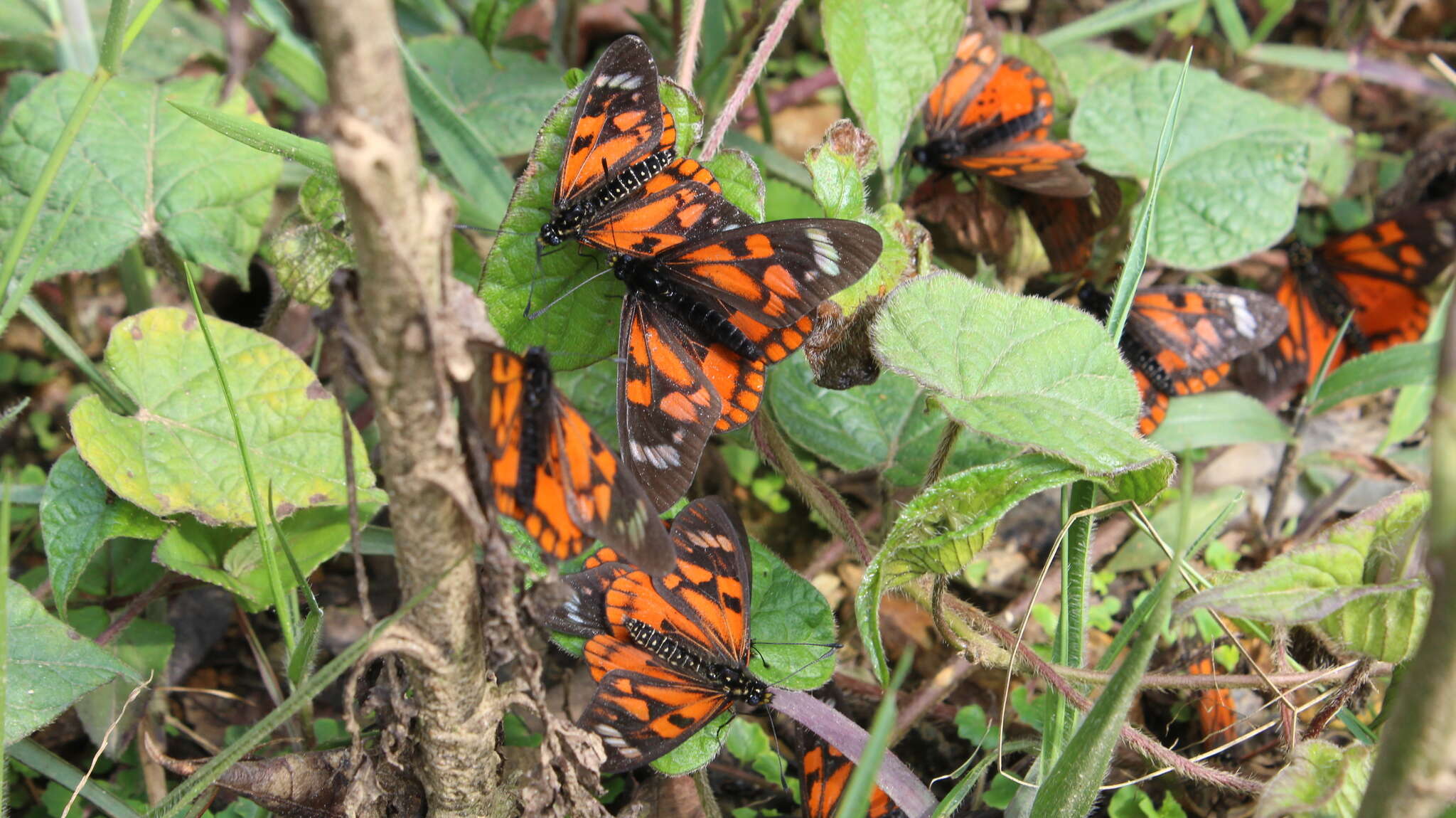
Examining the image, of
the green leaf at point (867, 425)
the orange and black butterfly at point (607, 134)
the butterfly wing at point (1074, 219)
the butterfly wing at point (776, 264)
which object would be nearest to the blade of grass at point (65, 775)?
the orange and black butterfly at point (607, 134)

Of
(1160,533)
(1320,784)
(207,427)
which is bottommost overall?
(1160,533)

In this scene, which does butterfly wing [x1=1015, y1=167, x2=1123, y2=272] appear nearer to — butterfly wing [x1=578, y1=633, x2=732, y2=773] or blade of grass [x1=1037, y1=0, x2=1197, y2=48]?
blade of grass [x1=1037, y1=0, x2=1197, y2=48]

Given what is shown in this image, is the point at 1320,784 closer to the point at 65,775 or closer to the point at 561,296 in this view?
the point at 561,296

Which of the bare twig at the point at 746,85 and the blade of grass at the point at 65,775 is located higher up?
the bare twig at the point at 746,85

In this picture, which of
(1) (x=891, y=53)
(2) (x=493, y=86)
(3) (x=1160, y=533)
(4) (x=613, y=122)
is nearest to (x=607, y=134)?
(4) (x=613, y=122)

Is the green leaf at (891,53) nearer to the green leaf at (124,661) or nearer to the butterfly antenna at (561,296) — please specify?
the butterfly antenna at (561,296)

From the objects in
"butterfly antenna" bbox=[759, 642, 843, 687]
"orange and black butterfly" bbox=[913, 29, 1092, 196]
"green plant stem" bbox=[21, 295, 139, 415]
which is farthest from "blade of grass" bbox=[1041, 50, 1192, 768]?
"green plant stem" bbox=[21, 295, 139, 415]
